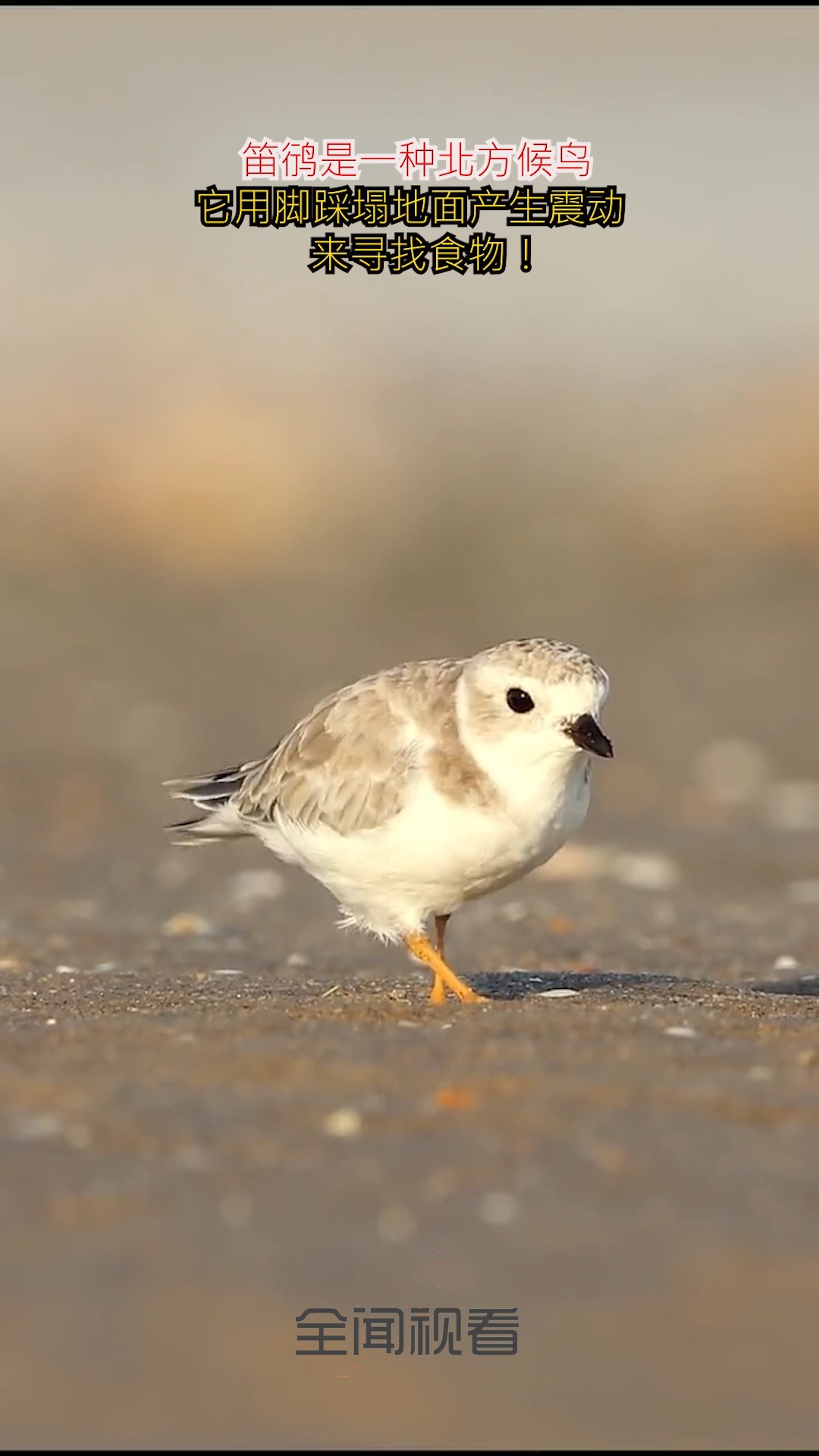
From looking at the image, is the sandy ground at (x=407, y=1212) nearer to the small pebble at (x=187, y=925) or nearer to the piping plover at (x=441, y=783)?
the piping plover at (x=441, y=783)

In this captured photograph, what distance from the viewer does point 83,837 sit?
10531 millimetres

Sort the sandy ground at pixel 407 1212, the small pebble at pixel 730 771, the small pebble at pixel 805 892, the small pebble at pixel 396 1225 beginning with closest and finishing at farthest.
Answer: the sandy ground at pixel 407 1212 → the small pebble at pixel 396 1225 → the small pebble at pixel 805 892 → the small pebble at pixel 730 771

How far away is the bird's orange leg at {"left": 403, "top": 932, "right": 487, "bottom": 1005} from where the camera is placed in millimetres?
6051

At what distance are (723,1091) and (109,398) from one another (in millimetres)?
13633

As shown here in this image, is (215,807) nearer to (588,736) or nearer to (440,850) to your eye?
(440,850)

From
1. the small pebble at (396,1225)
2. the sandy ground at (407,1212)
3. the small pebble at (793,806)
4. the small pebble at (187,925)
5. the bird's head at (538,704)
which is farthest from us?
the small pebble at (793,806)

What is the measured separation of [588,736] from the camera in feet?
18.4

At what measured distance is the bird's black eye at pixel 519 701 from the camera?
5.76m

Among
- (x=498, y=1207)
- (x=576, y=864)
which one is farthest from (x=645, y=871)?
(x=498, y=1207)

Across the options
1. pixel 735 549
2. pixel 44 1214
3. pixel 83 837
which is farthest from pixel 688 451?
pixel 44 1214

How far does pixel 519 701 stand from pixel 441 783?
0.98 feet

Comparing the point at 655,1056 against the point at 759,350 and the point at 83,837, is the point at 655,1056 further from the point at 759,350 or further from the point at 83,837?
the point at 759,350

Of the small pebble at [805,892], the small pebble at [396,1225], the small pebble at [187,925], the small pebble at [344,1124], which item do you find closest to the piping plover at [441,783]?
the small pebble at [344,1124]

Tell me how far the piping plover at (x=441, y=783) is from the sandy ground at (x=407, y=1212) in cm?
33
